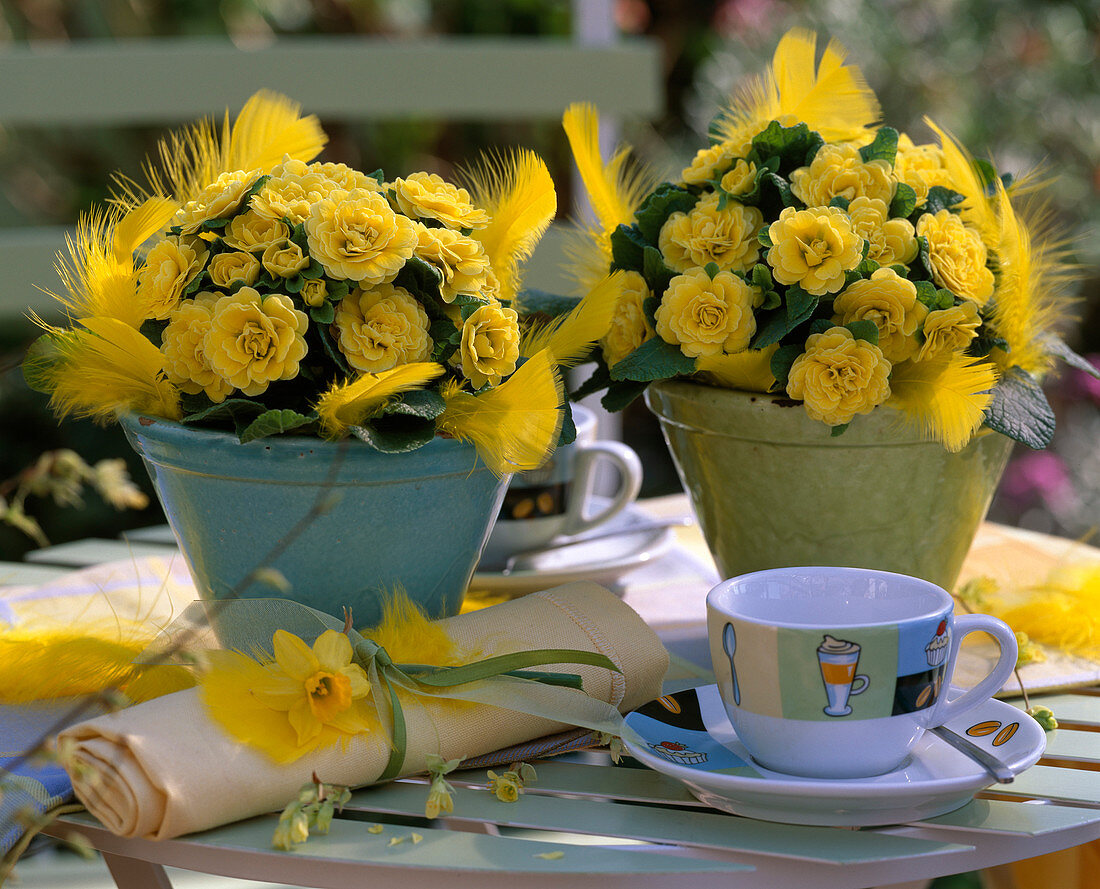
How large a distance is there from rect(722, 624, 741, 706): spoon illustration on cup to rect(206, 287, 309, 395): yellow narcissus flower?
30 centimetres

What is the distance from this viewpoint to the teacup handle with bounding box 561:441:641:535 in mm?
1053

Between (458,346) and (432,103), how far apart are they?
1774mm

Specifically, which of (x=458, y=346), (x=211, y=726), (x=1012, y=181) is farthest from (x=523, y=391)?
(x=1012, y=181)

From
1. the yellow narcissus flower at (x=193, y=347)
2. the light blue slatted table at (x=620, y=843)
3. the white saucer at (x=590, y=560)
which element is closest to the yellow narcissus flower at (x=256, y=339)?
the yellow narcissus flower at (x=193, y=347)

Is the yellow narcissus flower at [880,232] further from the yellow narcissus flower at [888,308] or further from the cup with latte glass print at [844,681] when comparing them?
the cup with latte glass print at [844,681]

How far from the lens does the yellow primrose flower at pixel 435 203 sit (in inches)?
29.3

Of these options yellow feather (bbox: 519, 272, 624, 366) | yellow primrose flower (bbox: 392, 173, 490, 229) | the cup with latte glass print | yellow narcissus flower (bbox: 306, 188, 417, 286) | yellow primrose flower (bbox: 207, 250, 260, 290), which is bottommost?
the cup with latte glass print

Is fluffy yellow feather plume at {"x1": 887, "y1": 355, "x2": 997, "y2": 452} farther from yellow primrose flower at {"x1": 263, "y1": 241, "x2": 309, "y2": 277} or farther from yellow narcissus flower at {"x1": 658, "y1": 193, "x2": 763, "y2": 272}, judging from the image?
yellow primrose flower at {"x1": 263, "y1": 241, "x2": 309, "y2": 277}

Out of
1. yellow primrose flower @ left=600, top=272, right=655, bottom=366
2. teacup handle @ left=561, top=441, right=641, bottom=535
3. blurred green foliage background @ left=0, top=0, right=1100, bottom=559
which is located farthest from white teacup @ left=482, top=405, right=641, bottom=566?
blurred green foliage background @ left=0, top=0, right=1100, bottom=559

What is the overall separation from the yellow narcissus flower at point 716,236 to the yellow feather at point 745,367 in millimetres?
63

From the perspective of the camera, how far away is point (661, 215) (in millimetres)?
872

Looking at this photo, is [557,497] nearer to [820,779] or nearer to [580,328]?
[580,328]

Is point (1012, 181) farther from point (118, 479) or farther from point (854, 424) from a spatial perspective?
point (118, 479)

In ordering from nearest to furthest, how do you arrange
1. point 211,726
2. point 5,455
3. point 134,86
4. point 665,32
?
point 211,726 → point 134,86 → point 5,455 → point 665,32
